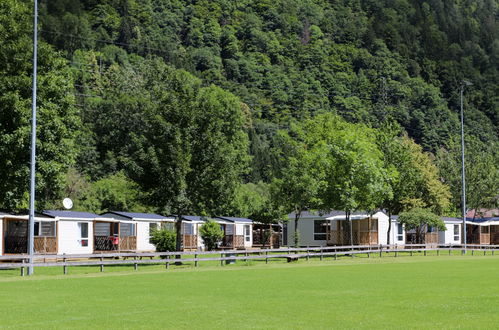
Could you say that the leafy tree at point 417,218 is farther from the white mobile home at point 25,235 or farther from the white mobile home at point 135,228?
the white mobile home at point 25,235

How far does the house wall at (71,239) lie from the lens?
52.1 meters

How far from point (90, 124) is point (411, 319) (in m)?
104

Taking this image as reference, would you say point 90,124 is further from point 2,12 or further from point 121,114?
point 2,12

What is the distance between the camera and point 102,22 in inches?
7815

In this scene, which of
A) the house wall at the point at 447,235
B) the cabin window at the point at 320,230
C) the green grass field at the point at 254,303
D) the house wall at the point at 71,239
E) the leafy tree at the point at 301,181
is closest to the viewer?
the green grass field at the point at 254,303

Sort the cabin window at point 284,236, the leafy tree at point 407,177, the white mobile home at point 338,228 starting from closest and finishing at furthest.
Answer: the leafy tree at point 407,177, the white mobile home at point 338,228, the cabin window at point 284,236

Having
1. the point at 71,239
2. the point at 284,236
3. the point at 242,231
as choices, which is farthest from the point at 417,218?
the point at 71,239

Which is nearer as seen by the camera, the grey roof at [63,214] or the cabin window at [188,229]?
the grey roof at [63,214]

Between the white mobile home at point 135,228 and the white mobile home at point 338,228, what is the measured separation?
58.7ft

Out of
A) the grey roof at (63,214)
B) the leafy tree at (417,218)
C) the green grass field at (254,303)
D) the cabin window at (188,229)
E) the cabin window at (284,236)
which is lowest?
the cabin window at (284,236)

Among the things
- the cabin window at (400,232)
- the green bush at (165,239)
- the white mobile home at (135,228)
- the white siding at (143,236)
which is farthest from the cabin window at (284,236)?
the green bush at (165,239)

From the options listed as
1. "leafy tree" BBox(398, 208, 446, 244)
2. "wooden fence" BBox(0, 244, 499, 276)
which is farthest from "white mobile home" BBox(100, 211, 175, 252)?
"leafy tree" BBox(398, 208, 446, 244)

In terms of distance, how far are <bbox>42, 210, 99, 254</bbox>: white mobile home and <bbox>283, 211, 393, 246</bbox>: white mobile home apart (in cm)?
2720

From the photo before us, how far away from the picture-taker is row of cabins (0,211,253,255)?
4947 cm
